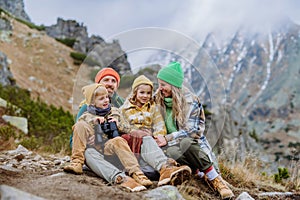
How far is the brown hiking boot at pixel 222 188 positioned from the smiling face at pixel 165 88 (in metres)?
1.19

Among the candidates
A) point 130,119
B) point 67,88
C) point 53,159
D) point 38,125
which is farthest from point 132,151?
point 67,88

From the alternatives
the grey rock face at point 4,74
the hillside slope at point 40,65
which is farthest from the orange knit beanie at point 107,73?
the hillside slope at point 40,65

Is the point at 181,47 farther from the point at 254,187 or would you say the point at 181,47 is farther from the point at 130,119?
the point at 254,187

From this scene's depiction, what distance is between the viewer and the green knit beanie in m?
4.35

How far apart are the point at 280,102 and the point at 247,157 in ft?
631

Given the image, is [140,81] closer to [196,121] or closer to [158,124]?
[158,124]

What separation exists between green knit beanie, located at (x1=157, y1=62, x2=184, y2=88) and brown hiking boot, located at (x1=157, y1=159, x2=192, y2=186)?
41.0 inches

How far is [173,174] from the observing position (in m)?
3.71

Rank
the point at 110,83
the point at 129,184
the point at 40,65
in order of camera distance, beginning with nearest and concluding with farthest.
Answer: the point at 129,184 < the point at 110,83 < the point at 40,65

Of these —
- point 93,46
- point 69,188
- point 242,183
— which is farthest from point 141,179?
point 93,46

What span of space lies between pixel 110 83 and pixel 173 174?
162cm

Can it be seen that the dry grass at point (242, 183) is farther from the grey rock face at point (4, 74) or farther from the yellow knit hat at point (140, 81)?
the grey rock face at point (4, 74)

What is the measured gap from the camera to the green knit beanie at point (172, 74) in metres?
4.35

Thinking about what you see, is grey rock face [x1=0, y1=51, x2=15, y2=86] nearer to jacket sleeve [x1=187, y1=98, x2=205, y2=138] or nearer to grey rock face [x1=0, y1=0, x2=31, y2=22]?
jacket sleeve [x1=187, y1=98, x2=205, y2=138]
